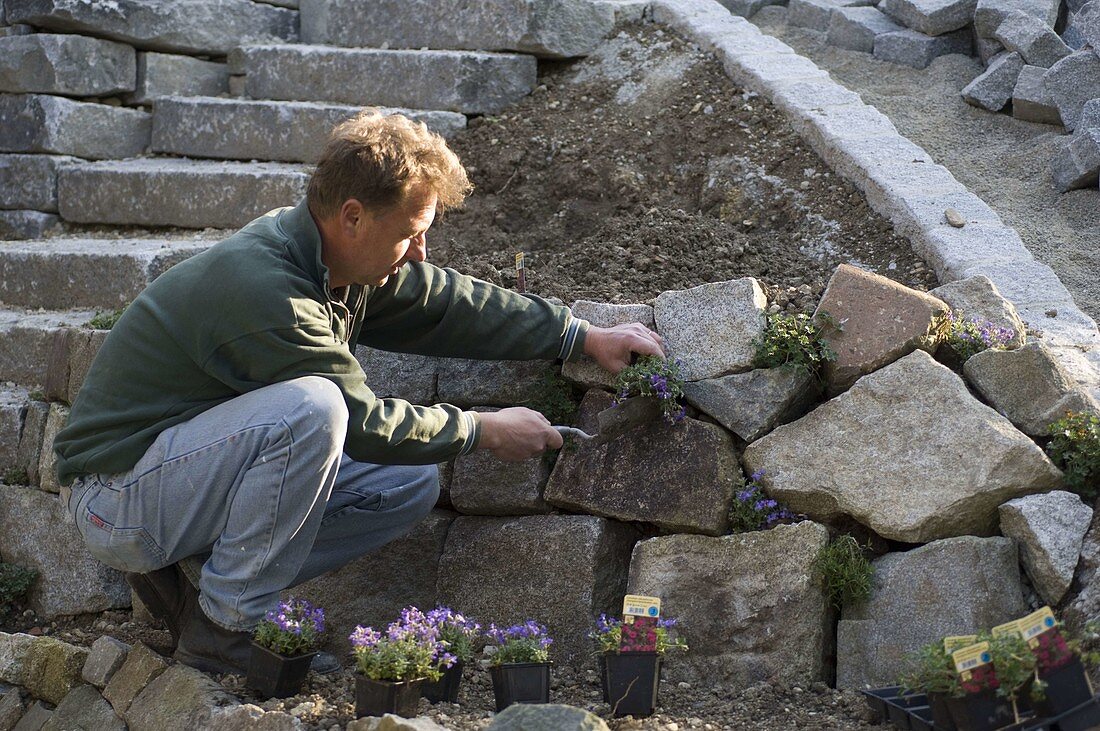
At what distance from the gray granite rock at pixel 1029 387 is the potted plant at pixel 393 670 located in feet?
5.74

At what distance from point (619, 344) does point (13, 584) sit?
2556 millimetres

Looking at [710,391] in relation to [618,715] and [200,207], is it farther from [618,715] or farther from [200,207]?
[200,207]

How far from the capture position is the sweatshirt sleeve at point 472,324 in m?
3.53

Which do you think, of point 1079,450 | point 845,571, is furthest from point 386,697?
point 1079,450

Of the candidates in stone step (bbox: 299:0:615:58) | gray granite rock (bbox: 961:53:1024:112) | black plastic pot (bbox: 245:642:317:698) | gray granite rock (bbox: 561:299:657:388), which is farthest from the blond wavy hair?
gray granite rock (bbox: 961:53:1024:112)

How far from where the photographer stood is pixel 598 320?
3.76 m

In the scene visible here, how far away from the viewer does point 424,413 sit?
3.14 m

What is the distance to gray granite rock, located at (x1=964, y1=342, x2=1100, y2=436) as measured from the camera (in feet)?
10.8

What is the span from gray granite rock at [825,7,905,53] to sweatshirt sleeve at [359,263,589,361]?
3910mm

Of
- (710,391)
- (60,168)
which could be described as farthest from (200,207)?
(710,391)

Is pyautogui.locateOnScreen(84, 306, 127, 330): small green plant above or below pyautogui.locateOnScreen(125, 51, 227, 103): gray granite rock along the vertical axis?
below

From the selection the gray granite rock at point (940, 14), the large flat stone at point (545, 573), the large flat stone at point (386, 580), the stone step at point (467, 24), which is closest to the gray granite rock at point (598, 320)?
the large flat stone at point (545, 573)

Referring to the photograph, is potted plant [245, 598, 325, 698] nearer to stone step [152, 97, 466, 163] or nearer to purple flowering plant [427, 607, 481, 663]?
purple flowering plant [427, 607, 481, 663]

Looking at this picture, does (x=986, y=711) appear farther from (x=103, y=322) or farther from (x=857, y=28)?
(x=857, y=28)
